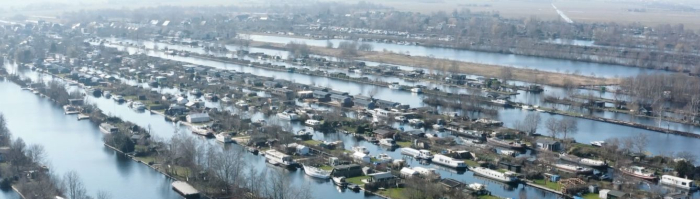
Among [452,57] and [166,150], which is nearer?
[166,150]

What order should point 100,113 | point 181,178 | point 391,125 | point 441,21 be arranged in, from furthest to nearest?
1. point 441,21
2. point 100,113
3. point 391,125
4. point 181,178

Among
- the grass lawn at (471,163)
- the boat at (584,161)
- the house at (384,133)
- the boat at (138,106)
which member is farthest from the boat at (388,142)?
the boat at (138,106)

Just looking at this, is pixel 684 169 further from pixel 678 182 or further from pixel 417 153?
pixel 417 153

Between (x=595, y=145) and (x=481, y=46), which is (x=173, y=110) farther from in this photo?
(x=481, y=46)

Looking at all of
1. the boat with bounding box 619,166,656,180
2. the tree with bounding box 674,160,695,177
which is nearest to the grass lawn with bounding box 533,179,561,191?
the boat with bounding box 619,166,656,180

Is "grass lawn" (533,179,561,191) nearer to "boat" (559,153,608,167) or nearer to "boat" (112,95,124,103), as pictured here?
"boat" (559,153,608,167)

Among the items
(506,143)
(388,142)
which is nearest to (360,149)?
(388,142)

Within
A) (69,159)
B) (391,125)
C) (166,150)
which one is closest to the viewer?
(166,150)

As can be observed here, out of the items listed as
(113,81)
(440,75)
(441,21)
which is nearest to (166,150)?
(113,81)
